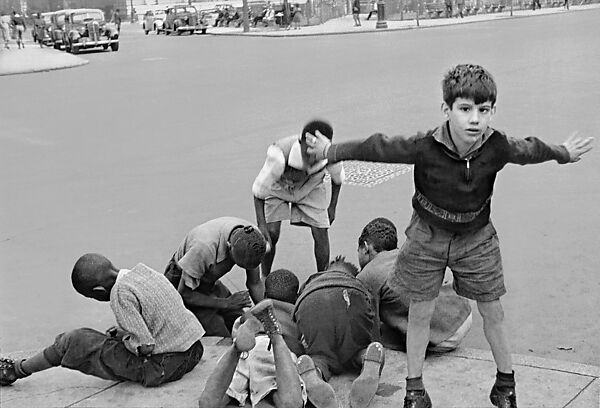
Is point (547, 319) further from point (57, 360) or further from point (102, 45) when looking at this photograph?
point (102, 45)

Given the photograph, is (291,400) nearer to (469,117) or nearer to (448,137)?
(448,137)

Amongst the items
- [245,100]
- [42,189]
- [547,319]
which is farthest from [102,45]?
[547,319]

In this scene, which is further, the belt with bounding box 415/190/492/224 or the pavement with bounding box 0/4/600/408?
the pavement with bounding box 0/4/600/408

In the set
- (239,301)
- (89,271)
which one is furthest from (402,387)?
(89,271)

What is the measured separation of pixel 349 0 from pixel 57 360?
51.6m

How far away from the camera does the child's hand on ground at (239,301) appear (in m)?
5.07

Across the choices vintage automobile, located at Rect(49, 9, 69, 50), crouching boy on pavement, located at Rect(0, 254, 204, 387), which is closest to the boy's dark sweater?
crouching boy on pavement, located at Rect(0, 254, 204, 387)

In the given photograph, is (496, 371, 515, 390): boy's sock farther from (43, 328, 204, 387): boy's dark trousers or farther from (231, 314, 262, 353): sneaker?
(43, 328, 204, 387): boy's dark trousers

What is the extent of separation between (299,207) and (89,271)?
5.96ft

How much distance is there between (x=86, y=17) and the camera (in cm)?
3694

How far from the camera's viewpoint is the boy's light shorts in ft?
13.1

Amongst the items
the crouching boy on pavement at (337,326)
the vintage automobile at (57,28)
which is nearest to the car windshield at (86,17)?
the vintage automobile at (57,28)

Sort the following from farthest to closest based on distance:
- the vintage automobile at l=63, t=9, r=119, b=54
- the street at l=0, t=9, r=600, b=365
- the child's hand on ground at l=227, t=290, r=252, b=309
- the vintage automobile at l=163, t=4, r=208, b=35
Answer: the vintage automobile at l=163, t=4, r=208, b=35, the vintage automobile at l=63, t=9, r=119, b=54, the street at l=0, t=9, r=600, b=365, the child's hand on ground at l=227, t=290, r=252, b=309

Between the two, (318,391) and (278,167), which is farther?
(278,167)
